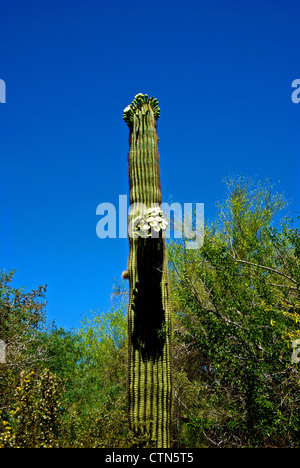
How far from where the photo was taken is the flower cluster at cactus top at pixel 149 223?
6144mm

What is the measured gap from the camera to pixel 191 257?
10609 millimetres

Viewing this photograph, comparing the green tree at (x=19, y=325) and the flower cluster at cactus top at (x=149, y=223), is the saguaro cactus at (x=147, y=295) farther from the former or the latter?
the green tree at (x=19, y=325)

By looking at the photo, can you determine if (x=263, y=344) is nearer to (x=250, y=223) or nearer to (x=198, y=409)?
(x=198, y=409)

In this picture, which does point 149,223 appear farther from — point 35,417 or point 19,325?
point 19,325

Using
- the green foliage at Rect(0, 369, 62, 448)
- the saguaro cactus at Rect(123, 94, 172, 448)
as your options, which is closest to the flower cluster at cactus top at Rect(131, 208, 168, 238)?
the saguaro cactus at Rect(123, 94, 172, 448)

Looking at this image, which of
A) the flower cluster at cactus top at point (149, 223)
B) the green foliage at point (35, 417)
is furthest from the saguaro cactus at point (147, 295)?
the green foliage at point (35, 417)

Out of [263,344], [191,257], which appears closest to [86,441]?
[263,344]

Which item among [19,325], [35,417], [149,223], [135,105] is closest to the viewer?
[35,417]

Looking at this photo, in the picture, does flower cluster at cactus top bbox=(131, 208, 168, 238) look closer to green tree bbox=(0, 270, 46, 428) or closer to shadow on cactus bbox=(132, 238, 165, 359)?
shadow on cactus bbox=(132, 238, 165, 359)

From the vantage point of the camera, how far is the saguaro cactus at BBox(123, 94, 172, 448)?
584 centimetres

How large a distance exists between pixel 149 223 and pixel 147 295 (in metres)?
0.97

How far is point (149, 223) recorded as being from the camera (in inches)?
243

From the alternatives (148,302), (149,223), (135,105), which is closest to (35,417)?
(148,302)
